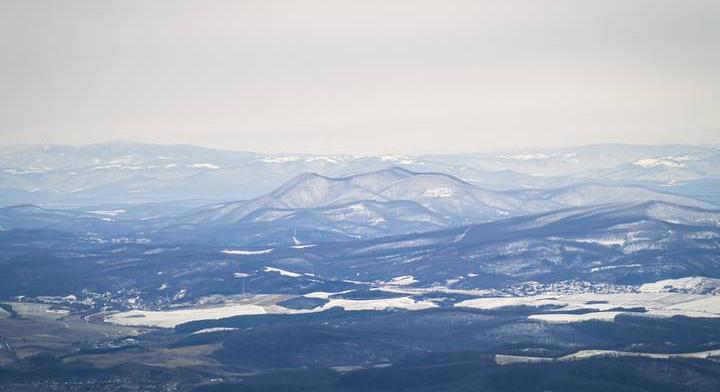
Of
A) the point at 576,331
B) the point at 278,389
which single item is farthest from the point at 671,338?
the point at 278,389

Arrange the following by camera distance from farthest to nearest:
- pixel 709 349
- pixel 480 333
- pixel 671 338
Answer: pixel 480 333
pixel 671 338
pixel 709 349

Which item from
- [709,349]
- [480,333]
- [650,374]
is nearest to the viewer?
[650,374]

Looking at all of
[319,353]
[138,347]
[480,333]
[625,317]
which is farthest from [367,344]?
[625,317]

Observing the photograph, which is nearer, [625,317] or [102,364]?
[102,364]

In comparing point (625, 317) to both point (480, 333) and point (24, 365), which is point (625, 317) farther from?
point (24, 365)

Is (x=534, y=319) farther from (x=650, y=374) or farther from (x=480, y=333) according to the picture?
(x=650, y=374)

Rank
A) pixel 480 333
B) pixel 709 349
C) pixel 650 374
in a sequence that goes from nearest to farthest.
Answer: pixel 650 374 < pixel 709 349 < pixel 480 333

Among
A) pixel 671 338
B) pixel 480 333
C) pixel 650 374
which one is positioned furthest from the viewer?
pixel 480 333

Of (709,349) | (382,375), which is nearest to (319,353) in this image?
(382,375)

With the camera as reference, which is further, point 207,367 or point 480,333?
point 480,333
